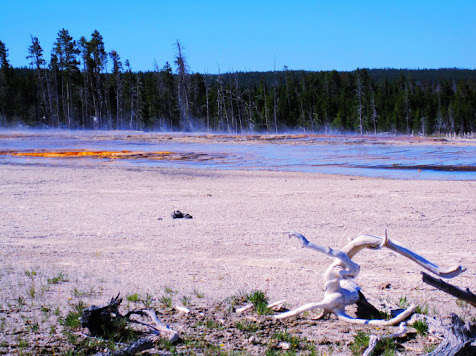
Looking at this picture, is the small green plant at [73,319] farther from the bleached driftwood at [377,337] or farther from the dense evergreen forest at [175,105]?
the dense evergreen forest at [175,105]

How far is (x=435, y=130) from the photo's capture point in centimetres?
7712

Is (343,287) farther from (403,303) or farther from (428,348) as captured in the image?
(428,348)

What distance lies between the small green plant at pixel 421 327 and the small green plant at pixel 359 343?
0.48m

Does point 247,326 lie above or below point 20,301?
below

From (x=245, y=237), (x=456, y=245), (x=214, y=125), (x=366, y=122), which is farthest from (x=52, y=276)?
(x=366, y=122)

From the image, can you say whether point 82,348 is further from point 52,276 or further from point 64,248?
point 64,248

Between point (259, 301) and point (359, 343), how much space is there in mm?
1280

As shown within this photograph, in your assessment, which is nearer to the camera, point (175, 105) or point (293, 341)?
point (293, 341)

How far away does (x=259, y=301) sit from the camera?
5383 mm

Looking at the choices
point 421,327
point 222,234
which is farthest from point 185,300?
point 222,234

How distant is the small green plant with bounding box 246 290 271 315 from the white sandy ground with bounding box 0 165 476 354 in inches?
12.7

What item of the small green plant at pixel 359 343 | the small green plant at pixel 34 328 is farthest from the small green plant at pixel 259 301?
the small green plant at pixel 34 328

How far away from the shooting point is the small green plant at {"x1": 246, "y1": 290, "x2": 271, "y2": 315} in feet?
16.8

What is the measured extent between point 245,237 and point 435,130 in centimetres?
7377
